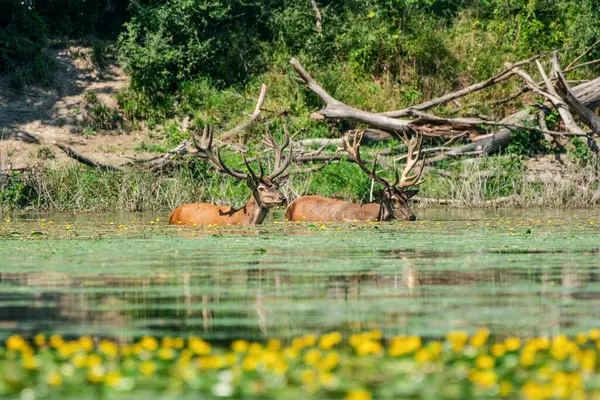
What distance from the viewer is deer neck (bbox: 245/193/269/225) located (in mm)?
18109

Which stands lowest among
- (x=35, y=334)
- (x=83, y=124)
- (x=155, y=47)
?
(x=35, y=334)

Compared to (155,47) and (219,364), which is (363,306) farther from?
(155,47)

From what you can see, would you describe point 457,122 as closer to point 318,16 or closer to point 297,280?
point 318,16

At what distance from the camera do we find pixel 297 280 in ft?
33.5

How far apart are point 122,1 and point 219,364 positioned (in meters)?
28.3

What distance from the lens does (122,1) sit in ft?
109

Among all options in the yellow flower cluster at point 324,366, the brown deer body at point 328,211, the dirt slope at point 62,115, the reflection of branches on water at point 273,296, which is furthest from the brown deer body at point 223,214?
the yellow flower cluster at point 324,366

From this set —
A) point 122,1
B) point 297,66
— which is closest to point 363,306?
point 297,66

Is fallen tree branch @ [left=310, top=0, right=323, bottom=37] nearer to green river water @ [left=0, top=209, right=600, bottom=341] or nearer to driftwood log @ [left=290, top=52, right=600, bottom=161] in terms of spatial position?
driftwood log @ [left=290, top=52, right=600, bottom=161]

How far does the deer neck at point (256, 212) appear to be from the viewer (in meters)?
18.1

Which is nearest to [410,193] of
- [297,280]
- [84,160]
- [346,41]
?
[84,160]

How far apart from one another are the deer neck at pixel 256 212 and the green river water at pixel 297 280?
4.17 ft

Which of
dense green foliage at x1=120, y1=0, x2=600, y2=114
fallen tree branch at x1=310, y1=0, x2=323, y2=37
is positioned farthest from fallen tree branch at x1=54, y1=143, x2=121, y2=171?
fallen tree branch at x1=310, y1=0, x2=323, y2=37

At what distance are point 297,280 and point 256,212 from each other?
800cm
